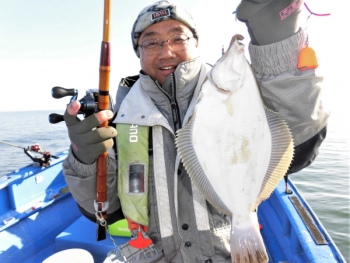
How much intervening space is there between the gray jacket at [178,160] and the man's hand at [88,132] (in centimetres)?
19

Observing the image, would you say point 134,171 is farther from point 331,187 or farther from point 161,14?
point 331,187

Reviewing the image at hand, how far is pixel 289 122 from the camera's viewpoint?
1.80 meters

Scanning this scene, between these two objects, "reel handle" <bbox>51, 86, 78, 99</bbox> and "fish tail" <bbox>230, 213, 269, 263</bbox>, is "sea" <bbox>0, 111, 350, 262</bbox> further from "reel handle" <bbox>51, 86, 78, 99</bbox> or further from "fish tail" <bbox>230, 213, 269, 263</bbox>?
"fish tail" <bbox>230, 213, 269, 263</bbox>

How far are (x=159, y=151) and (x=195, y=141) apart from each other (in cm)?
49

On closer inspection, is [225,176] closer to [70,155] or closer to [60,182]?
[70,155]

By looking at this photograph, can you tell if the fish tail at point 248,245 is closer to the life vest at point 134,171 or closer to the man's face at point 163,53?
the life vest at point 134,171

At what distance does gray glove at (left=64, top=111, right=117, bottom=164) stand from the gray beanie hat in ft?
3.17

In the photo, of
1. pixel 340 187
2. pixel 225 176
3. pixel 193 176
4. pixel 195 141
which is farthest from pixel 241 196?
pixel 340 187

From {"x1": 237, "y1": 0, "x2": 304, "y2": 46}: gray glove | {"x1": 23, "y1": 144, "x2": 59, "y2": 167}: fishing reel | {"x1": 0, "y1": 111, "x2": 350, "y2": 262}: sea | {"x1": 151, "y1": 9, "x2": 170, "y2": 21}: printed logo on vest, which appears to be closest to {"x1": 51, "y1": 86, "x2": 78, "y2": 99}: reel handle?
{"x1": 151, "y1": 9, "x2": 170, "y2": 21}: printed logo on vest

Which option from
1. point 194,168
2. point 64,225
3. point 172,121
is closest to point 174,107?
point 172,121

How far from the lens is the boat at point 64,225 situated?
278 centimetres

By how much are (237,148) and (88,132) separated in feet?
3.38

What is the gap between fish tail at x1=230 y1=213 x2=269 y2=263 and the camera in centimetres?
167

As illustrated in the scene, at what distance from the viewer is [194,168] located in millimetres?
1780
